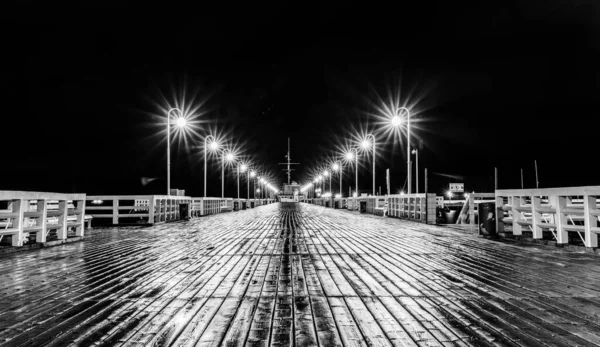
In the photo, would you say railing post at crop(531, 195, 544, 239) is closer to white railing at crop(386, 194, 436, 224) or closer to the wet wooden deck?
the wet wooden deck

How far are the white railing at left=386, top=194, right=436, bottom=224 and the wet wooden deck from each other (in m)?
9.20

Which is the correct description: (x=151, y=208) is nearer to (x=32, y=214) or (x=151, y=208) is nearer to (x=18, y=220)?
(x=32, y=214)

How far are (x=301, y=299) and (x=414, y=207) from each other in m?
15.8

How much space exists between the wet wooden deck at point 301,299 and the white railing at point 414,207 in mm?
9196

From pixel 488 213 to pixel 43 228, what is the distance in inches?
468

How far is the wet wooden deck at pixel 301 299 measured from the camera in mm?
3145

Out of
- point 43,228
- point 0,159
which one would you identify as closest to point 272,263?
point 43,228

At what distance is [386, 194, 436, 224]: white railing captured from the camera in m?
16.9

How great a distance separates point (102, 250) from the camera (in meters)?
8.55

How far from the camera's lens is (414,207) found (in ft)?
62.1

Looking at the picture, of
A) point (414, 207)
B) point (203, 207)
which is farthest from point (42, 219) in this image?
point (203, 207)

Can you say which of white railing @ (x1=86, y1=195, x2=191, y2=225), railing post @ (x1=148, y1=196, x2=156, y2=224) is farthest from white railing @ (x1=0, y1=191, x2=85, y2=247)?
railing post @ (x1=148, y1=196, x2=156, y2=224)

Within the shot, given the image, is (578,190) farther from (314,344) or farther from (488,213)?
(314,344)

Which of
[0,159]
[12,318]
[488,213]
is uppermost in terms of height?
[0,159]
